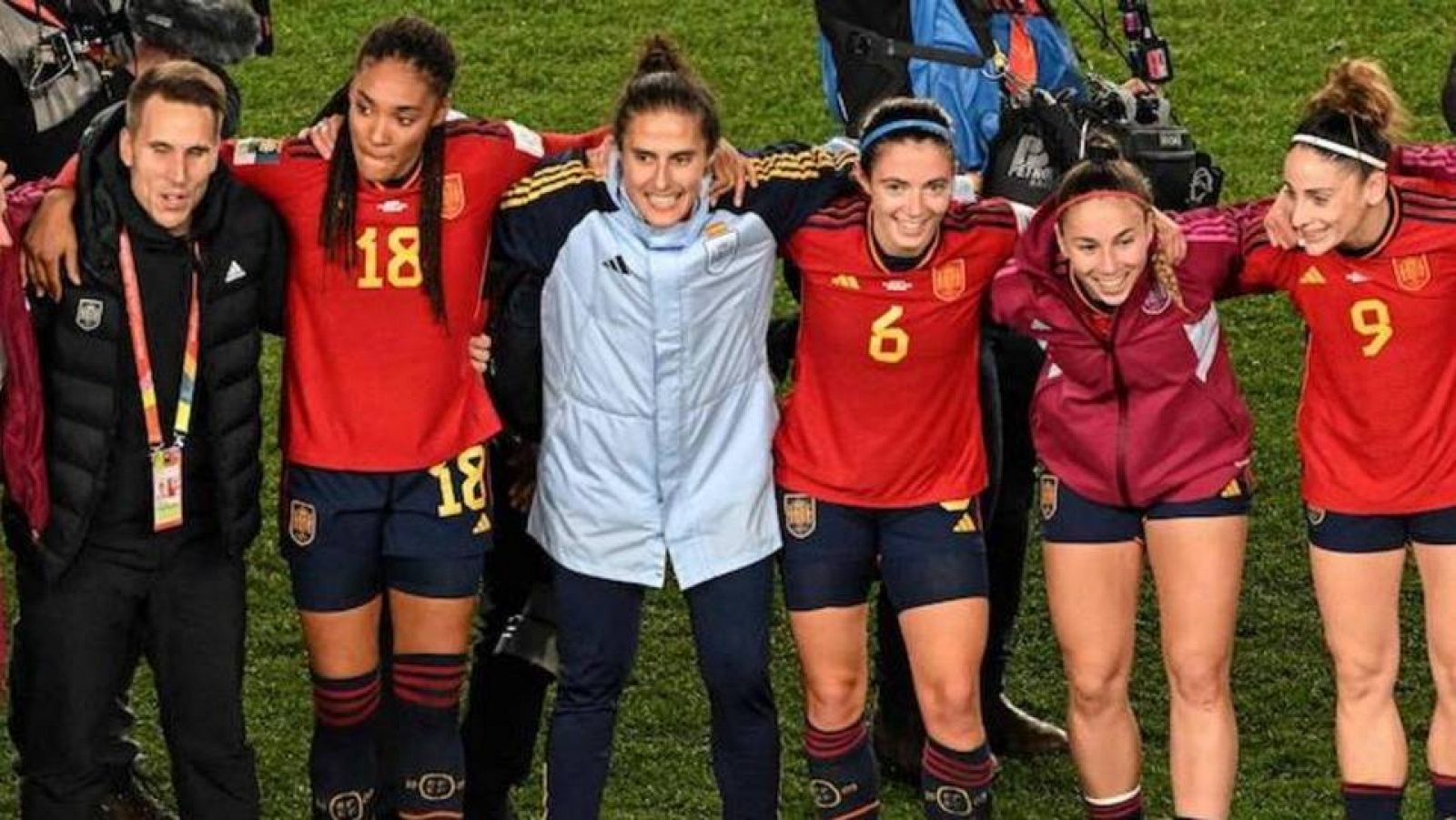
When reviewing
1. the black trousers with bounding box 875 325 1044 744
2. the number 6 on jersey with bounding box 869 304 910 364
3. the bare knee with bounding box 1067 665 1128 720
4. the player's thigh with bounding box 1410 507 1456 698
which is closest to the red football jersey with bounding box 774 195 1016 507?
the number 6 on jersey with bounding box 869 304 910 364

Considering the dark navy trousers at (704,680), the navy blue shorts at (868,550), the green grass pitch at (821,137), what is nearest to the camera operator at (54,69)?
the green grass pitch at (821,137)

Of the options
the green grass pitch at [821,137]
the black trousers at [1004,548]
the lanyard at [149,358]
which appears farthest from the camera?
the green grass pitch at [821,137]

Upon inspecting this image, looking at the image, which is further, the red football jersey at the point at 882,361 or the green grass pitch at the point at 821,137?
the green grass pitch at the point at 821,137

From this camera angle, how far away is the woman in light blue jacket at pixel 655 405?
269 inches

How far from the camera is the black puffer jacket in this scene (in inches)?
262

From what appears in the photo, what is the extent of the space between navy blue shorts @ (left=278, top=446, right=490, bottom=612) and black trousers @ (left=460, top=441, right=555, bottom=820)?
0.31 metres

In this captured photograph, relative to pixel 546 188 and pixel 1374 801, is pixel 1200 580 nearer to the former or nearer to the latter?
pixel 1374 801

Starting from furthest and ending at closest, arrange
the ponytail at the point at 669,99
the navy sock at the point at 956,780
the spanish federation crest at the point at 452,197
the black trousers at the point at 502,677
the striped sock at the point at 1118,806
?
1. the black trousers at the point at 502,677
2. the striped sock at the point at 1118,806
3. the navy sock at the point at 956,780
4. the spanish federation crest at the point at 452,197
5. the ponytail at the point at 669,99

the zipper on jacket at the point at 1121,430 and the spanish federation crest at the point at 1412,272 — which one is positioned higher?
the spanish federation crest at the point at 1412,272

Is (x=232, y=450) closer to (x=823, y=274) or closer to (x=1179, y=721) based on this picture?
(x=823, y=274)

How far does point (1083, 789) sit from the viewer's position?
7.24 meters

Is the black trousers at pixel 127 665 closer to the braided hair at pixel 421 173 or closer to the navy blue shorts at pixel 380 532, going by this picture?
the navy blue shorts at pixel 380 532

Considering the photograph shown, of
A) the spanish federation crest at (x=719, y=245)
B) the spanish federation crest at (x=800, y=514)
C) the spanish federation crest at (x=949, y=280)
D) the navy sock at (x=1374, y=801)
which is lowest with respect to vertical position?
the navy sock at (x=1374, y=801)

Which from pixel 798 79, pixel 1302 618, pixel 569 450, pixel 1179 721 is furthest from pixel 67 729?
pixel 798 79
